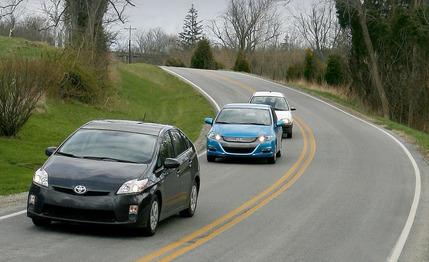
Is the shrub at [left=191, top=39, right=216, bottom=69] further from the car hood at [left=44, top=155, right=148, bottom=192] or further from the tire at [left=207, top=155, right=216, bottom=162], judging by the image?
the car hood at [left=44, top=155, right=148, bottom=192]

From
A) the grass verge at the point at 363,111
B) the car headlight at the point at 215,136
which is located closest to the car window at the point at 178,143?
the car headlight at the point at 215,136

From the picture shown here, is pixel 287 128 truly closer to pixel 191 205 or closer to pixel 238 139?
pixel 238 139

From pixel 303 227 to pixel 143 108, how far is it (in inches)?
1289

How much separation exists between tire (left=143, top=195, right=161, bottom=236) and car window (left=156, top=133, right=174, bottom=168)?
0.58m

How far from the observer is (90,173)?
33.2ft

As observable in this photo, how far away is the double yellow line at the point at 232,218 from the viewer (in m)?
9.63

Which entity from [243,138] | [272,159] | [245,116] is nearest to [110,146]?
[243,138]

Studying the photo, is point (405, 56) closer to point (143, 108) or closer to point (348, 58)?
point (348, 58)

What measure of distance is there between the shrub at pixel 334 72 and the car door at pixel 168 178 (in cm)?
5160

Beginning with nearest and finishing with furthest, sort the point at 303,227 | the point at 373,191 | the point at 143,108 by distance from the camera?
1. the point at 303,227
2. the point at 373,191
3. the point at 143,108

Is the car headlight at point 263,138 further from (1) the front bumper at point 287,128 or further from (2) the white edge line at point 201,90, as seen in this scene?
(2) the white edge line at point 201,90

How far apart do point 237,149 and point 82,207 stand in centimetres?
1243

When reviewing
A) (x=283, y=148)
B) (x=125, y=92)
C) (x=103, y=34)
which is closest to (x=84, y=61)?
(x=103, y=34)

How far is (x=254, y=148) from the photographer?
72.4ft
